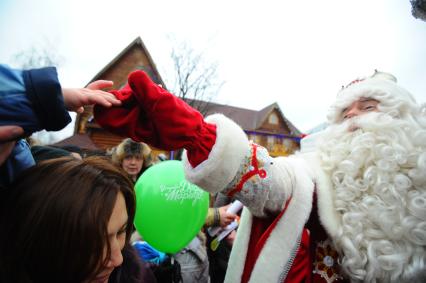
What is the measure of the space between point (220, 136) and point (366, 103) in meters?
0.98

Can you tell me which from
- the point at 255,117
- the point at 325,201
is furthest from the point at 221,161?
the point at 255,117

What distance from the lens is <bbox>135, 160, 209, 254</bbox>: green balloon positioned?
184cm

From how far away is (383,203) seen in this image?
1028 mm

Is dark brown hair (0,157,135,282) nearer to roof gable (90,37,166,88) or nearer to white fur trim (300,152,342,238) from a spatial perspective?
white fur trim (300,152,342,238)

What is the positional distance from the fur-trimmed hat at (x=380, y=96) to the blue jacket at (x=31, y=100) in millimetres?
1412

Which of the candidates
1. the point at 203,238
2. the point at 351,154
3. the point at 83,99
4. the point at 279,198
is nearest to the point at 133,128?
the point at 83,99

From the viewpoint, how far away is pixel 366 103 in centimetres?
139

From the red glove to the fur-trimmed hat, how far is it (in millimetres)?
1008

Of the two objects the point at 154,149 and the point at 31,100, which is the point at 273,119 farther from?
the point at 31,100

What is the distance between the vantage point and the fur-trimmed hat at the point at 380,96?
129 cm

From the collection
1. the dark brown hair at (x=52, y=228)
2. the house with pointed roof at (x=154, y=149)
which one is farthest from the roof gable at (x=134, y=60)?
the dark brown hair at (x=52, y=228)

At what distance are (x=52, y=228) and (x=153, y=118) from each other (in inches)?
18.6

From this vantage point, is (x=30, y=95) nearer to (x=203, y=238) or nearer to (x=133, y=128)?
(x=133, y=128)

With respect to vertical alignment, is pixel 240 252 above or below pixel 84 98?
below
